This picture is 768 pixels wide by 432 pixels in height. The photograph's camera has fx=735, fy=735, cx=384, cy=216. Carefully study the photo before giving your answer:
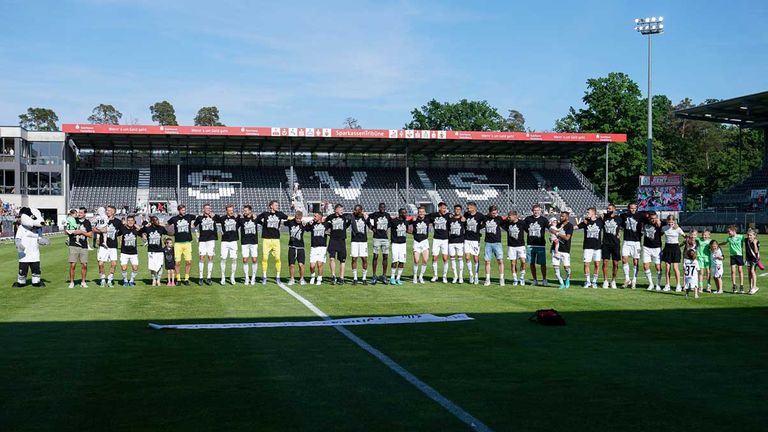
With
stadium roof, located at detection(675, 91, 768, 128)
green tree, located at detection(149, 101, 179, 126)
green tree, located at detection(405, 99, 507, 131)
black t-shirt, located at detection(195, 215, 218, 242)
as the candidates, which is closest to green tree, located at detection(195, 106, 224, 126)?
green tree, located at detection(149, 101, 179, 126)

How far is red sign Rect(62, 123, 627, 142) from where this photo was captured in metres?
59.3

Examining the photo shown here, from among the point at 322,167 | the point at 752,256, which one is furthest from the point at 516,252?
the point at 322,167

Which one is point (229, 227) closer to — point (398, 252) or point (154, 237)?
point (154, 237)

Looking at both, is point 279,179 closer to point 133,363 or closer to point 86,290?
point 86,290

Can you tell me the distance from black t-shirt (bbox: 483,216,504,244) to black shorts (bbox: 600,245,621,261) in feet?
8.43

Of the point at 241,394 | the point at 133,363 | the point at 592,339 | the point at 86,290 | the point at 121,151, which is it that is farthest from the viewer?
the point at 121,151

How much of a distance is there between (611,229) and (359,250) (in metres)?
6.29

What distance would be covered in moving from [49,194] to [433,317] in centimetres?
5799

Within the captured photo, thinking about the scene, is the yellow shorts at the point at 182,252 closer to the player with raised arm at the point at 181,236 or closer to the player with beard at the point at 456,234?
the player with raised arm at the point at 181,236

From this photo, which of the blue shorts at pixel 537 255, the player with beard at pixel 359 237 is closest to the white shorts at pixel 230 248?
the player with beard at pixel 359 237

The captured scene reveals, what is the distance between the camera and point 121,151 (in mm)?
69125

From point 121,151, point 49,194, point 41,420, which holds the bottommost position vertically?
point 41,420

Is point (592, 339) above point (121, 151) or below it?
below

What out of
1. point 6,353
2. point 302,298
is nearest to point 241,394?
point 6,353
